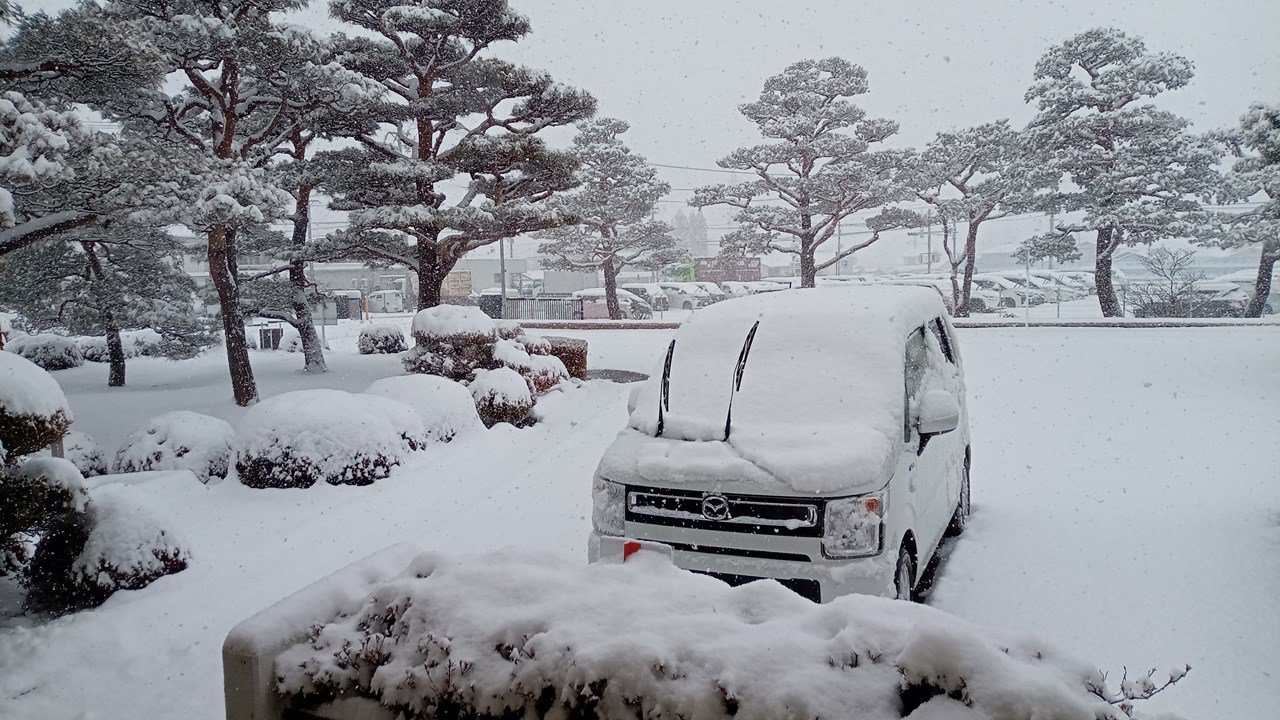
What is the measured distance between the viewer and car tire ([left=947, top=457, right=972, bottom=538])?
15.6 feet

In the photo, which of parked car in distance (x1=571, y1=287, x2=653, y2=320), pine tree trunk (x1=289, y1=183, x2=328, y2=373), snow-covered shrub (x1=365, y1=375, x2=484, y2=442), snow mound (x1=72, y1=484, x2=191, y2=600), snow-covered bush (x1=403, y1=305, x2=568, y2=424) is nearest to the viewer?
snow mound (x1=72, y1=484, x2=191, y2=600)

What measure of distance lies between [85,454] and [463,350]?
433cm

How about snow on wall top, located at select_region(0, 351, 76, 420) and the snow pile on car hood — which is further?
snow on wall top, located at select_region(0, 351, 76, 420)

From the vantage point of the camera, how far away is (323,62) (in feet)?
33.8

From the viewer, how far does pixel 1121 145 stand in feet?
64.0

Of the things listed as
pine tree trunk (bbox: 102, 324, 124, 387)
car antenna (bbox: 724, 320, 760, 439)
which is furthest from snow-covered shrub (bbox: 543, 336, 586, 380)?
car antenna (bbox: 724, 320, 760, 439)

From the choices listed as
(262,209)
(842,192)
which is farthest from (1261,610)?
(842,192)

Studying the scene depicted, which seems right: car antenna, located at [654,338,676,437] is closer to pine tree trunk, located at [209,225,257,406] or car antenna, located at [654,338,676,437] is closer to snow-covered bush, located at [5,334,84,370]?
pine tree trunk, located at [209,225,257,406]

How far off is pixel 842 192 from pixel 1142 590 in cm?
1885

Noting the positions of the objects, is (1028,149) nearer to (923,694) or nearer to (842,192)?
(842,192)

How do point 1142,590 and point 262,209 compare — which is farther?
point 262,209

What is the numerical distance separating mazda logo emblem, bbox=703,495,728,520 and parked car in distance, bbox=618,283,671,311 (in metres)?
24.5

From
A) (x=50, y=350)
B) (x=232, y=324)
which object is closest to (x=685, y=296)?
(x=50, y=350)

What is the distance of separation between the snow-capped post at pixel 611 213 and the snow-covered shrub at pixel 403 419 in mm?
16204
